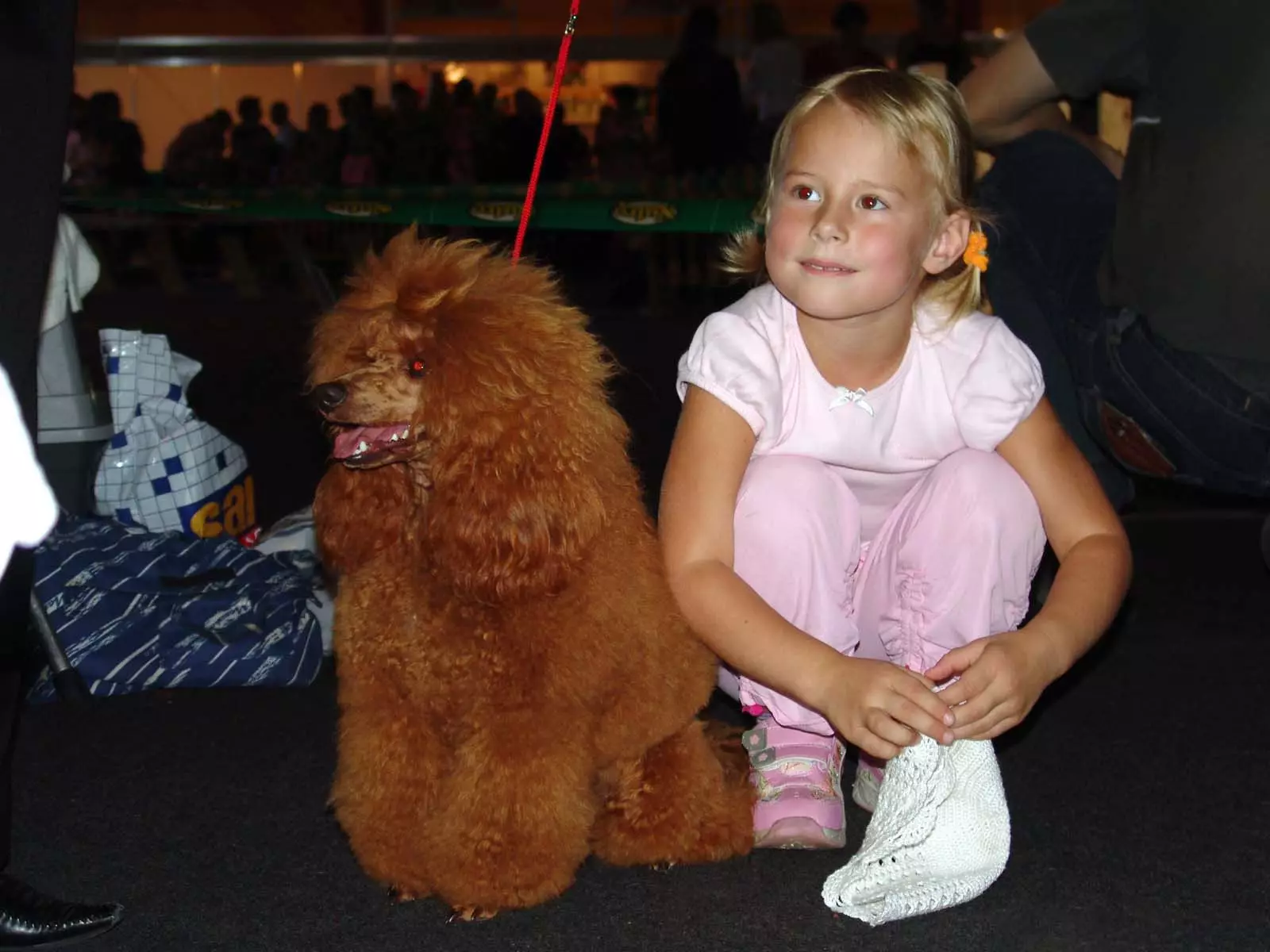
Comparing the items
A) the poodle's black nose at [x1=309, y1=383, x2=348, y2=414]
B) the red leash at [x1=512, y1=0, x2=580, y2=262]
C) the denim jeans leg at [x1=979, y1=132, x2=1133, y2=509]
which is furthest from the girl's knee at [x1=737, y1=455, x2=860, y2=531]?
the denim jeans leg at [x1=979, y1=132, x2=1133, y2=509]

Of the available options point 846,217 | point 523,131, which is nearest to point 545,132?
point 846,217

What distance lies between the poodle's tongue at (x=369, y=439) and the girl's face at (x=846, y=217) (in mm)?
451

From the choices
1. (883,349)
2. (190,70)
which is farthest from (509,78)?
(883,349)

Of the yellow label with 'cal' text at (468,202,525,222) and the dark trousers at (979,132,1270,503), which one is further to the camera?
the yellow label with 'cal' text at (468,202,525,222)

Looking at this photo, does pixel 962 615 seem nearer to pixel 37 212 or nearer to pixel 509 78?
pixel 37 212

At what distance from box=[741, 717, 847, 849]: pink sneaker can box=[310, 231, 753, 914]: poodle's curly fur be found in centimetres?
19

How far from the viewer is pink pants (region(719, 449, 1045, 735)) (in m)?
1.58

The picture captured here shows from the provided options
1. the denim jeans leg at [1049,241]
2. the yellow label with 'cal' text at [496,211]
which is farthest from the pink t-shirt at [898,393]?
the yellow label with 'cal' text at [496,211]

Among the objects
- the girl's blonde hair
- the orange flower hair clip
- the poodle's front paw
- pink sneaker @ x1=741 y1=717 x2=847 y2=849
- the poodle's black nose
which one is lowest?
Answer: the poodle's front paw

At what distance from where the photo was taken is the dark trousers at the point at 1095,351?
1822 mm

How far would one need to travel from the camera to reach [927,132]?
154 centimetres

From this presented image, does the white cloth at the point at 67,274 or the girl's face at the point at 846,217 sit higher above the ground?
the girl's face at the point at 846,217

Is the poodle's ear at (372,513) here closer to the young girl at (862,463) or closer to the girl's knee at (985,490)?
the young girl at (862,463)

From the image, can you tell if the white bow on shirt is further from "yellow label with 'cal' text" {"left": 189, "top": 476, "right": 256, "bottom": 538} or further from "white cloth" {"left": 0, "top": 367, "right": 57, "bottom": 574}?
"yellow label with 'cal' text" {"left": 189, "top": 476, "right": 256, "bottom": 538}
